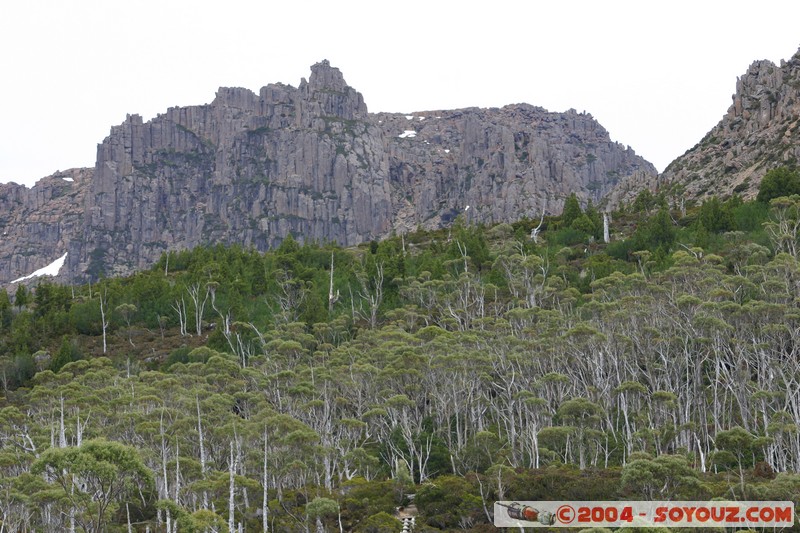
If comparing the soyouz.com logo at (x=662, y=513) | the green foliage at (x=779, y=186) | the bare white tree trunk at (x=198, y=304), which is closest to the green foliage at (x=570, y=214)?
the green foliage at (x=779, y=186)

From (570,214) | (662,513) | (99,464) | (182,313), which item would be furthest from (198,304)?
(662,513)

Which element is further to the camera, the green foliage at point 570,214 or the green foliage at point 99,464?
the green foliage at point 570,214

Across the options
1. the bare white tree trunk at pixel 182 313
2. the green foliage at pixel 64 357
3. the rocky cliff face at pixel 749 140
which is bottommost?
the green foliage at pixel 64 357

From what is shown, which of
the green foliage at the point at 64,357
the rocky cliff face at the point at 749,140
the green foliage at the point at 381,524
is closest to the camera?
the green foliage at the point at 381,524

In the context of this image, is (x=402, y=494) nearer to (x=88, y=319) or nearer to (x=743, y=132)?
(x=88, y=319)

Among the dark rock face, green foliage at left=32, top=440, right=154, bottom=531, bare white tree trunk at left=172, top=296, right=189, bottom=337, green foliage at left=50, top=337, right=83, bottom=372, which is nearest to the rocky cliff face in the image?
the dark rock face

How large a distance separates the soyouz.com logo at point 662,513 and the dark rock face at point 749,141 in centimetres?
7315

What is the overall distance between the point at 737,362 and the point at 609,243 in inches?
1354

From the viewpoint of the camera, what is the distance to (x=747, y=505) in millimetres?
25656

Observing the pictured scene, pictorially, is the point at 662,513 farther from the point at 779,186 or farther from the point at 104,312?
the point at 104,312

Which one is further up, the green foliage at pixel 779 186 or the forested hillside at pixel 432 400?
the green foliage at pixel 779 186

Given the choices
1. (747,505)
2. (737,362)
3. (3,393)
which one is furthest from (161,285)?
(747,505)

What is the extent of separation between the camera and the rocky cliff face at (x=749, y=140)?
99.0 metres

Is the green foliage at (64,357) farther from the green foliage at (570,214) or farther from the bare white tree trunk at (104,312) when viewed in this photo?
the green foliage at (570,214)
